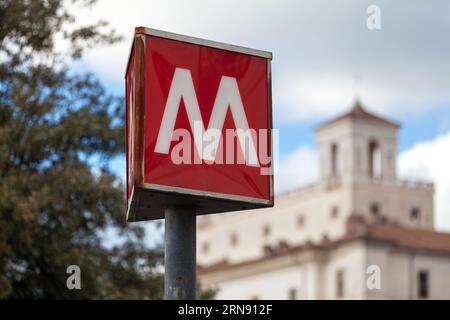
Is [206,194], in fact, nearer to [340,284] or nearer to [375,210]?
[340,284]

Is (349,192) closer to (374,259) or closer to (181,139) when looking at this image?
(374,259)

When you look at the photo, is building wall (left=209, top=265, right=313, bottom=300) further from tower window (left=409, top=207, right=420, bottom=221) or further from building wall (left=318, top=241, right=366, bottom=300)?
tower window (left=409, top=207, right=420, bottom=221)

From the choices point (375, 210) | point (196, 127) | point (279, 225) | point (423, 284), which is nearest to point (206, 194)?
point (196, 127)

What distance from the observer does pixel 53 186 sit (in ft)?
102

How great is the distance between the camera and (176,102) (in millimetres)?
6402

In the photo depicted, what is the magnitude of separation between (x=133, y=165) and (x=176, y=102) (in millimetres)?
360

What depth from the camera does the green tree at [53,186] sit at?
96.6 feet

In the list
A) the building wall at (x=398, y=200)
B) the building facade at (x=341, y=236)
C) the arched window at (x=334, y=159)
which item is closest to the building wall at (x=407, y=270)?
the building facade at (x=341, y=236)

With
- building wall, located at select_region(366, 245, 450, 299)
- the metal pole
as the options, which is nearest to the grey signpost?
the metal pole

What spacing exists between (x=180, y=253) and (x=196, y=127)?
0.60m

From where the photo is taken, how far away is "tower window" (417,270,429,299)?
119 metres

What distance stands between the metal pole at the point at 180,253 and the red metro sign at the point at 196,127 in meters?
0.06
